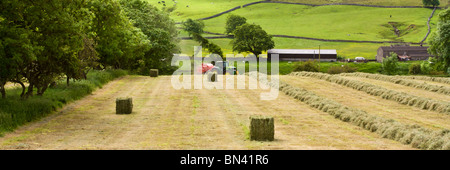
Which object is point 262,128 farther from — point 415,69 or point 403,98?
point 415,69

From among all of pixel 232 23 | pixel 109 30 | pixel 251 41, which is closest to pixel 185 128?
pixel 109 30

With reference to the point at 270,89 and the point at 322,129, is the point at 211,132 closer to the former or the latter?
the point at 322,129

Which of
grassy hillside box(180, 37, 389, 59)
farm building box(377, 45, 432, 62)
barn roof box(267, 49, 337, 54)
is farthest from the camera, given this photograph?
grassy hillside box(180, 37, 389, 59)

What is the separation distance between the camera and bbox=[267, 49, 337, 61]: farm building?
138500mm

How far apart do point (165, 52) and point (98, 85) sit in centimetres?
4134

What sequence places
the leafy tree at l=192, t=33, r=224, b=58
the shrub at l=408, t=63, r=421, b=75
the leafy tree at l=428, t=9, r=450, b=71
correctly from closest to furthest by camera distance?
1. the leafy tree at l=428, t=9, r=450, b=71
2. the shrub at l=408, t=63, r=421, b=75
3. the leafy tree at l=192, t=33, r=224, b=58

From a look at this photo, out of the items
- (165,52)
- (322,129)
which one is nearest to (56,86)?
(322,129)

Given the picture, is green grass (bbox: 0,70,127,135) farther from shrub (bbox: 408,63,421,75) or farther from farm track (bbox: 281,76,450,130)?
shrub (bbox: 408,63,421,75)

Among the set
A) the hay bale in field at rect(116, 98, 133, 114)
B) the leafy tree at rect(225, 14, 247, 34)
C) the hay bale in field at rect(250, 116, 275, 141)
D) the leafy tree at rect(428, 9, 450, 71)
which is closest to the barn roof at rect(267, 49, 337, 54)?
the leafy tree at rect(225, 14, 247, 34)

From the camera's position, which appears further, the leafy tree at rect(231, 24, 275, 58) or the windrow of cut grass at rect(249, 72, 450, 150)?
the leafy tree at rect(231, 24, 275, 58)

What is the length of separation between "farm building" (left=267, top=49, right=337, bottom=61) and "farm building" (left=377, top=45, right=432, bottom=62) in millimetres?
13439

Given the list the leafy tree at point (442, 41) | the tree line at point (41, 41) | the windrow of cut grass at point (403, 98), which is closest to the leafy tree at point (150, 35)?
the windrow of cut grass at point (403, 98)
